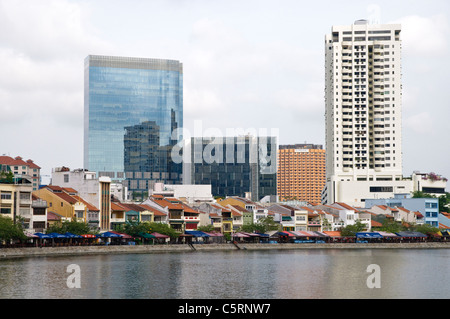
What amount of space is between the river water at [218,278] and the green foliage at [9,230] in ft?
20.6

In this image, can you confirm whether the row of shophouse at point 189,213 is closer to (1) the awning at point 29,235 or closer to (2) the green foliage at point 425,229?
(1) the awning at point 29,235

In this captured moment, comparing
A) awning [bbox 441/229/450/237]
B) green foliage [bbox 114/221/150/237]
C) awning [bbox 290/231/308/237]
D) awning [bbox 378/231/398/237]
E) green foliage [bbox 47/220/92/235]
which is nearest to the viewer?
green foliage [bbox 47/220/92/235]

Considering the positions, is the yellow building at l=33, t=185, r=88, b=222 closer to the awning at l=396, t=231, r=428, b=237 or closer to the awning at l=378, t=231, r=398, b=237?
the awning at l=378, t=231, r=398, b=237

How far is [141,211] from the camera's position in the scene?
151 meters

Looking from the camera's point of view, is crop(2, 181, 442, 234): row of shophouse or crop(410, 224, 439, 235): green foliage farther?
crop(410, 224, 439, 235): green foliage

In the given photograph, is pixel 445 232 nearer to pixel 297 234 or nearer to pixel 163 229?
pixel 297 234

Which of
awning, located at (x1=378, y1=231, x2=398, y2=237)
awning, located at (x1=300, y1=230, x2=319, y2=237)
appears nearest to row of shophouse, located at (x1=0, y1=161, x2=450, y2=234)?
awning, located at (x1=300, y1=230, x2=319, y2=237)

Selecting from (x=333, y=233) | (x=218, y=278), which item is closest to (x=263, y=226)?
(x=333, y=233)

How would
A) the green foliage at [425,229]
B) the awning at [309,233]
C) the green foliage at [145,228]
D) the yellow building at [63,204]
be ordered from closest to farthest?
the yellow building at [63,204] → the green foliage at [145,228] → the awning at [309,233] → the green foliage at [425,229]

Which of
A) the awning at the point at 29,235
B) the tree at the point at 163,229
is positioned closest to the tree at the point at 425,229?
the tree at the point at 163,229

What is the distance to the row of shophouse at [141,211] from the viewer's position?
12512 centimetres

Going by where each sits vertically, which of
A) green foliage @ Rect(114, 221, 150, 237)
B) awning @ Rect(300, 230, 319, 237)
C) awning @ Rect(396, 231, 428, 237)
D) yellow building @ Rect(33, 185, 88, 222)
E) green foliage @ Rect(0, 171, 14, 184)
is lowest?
awning @ Rect(396, 231, 428, 237)

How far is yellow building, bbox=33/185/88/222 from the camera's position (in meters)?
136
